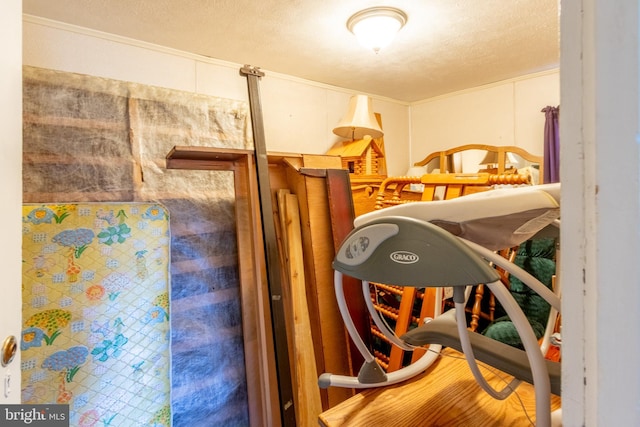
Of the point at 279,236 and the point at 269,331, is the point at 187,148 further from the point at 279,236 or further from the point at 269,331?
the point at 269,331

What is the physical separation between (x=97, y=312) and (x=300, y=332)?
99cm

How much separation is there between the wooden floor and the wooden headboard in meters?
2.06

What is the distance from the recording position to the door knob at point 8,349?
2.33 feet

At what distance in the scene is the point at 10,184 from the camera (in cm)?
78

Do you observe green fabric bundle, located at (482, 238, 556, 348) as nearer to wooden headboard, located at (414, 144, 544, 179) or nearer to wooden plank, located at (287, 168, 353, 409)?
wooden plank, located at (287, 168, 353, 409)

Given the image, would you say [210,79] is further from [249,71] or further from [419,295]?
[419,295]

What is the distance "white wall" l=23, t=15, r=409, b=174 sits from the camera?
5.43ft

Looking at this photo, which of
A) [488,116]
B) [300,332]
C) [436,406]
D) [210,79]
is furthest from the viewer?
[488,116]

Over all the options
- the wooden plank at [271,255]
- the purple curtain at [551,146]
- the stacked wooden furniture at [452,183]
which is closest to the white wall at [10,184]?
the wooden plank at [271,255]

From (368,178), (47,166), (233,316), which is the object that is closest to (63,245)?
(47,166)

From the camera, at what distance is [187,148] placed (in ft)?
5.15

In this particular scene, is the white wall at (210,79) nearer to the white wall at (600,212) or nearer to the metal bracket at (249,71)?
the metal bracket at (249,71)

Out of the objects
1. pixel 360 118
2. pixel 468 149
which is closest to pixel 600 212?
pixel 360 118

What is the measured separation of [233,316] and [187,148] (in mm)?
990
